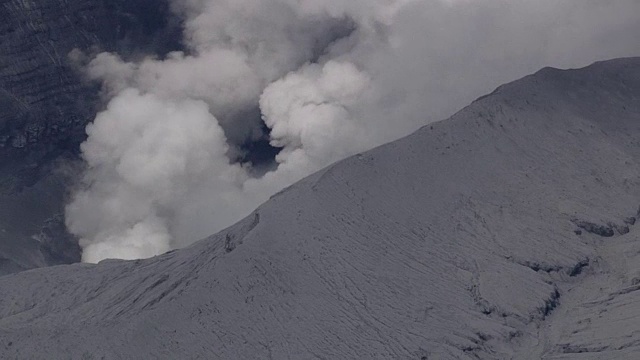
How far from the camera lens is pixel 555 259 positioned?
135ft

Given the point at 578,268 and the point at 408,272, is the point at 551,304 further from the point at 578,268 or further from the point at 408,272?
the point at 408,272

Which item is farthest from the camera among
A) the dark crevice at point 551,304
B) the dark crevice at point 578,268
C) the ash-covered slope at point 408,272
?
the dark crevice at point 578,268

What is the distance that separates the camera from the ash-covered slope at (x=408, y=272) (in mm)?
36281

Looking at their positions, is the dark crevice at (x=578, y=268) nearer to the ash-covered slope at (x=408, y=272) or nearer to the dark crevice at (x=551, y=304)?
the ash-covered slope at (x=408, y=272)

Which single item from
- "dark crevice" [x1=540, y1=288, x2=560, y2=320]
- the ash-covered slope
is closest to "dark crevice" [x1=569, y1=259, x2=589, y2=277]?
the ash-covered slope

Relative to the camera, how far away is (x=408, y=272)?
39.7 meters

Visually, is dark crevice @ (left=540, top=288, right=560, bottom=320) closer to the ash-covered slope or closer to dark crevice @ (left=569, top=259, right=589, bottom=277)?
the ash-covered slope

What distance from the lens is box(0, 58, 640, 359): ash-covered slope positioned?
36.3 metres

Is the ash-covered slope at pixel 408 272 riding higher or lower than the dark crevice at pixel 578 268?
higher

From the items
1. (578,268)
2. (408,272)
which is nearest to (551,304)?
(578,268)

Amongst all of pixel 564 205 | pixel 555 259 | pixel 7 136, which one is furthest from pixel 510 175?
pixel 7 136

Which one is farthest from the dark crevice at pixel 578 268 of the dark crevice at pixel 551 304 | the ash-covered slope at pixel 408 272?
the dark crevice at pixel 551 304

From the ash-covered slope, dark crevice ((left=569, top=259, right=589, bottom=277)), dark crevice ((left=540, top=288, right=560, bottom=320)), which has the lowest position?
dark crevice ((left=540, top=288, right=560, bottom=320))

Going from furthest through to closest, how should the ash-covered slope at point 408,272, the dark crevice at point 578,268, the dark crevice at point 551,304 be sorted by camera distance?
the dark crevice at point 578,268 → the dark crevice at point 551,304 → the ash-covered slope at point 408,272
